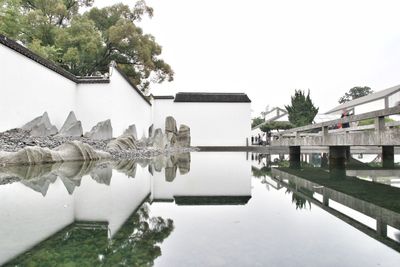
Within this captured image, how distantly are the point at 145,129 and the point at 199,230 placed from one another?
1849 cm

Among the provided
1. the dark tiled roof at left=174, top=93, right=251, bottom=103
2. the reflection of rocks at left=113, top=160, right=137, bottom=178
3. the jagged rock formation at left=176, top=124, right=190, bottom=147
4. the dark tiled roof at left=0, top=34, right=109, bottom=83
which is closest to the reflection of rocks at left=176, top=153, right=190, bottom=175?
the reflection of rocks at left=113, top=160, right=137, bottom=178

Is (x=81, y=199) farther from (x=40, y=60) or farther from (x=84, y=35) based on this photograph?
(x=84, y=35)

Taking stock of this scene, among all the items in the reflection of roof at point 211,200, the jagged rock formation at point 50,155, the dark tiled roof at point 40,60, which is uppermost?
the dark tiled roof at point 40,60

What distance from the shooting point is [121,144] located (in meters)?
11.2

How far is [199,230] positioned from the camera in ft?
7.50

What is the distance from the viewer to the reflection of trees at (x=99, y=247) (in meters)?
1.67

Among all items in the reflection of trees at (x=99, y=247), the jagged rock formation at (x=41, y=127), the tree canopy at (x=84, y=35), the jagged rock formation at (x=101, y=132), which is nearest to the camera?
the reflection of trees at (x=99, y=247)

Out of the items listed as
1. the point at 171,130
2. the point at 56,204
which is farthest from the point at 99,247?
the point at 171,130

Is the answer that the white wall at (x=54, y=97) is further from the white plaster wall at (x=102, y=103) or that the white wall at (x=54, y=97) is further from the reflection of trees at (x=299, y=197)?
the reflection of trees at (x=299, y=197)

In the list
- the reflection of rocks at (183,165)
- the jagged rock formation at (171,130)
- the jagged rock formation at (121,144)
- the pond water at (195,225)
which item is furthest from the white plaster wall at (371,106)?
the pond water at (195,225)

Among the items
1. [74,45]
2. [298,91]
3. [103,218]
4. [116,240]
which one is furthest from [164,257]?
[298,91]

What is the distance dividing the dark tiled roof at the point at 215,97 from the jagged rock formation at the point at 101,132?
508 inches

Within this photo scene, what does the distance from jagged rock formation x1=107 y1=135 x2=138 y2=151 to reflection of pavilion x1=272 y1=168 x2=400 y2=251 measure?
6.91 metres

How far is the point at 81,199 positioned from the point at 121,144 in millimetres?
8056
